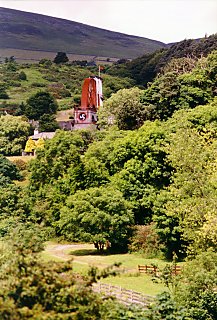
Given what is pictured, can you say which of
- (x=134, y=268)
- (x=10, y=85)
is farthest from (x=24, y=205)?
(x=10, y=85)

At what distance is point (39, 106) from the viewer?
3472 inches

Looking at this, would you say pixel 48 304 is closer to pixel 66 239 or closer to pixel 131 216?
pixel 131 216

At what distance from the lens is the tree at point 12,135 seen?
223 feet

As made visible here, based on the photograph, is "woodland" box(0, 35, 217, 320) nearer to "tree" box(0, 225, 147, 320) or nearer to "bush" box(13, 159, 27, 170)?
"tree" box(0, 225, 147, 320)

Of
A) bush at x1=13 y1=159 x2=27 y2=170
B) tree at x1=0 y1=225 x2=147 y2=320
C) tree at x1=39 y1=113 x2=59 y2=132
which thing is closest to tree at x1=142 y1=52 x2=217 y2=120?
bush at x1=13 y1=159 x2=27 y2=170

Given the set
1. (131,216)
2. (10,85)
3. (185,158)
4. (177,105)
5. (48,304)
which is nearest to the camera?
(48,304)

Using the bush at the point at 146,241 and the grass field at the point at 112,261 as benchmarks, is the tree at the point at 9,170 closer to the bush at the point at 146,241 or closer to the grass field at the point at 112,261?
the grass field at the point at 112,261

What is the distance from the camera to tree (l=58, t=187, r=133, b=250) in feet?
116

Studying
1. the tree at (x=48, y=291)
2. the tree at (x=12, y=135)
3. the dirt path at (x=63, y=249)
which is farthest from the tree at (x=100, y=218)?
the tree at (x=12, y=135)

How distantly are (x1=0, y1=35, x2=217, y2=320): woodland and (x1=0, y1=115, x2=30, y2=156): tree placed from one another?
0.75ft

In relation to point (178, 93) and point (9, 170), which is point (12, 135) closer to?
point (9, 170)

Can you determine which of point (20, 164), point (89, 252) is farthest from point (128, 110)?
point (89, 252)

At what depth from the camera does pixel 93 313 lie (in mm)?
11547

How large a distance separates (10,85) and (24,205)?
7666 cm
